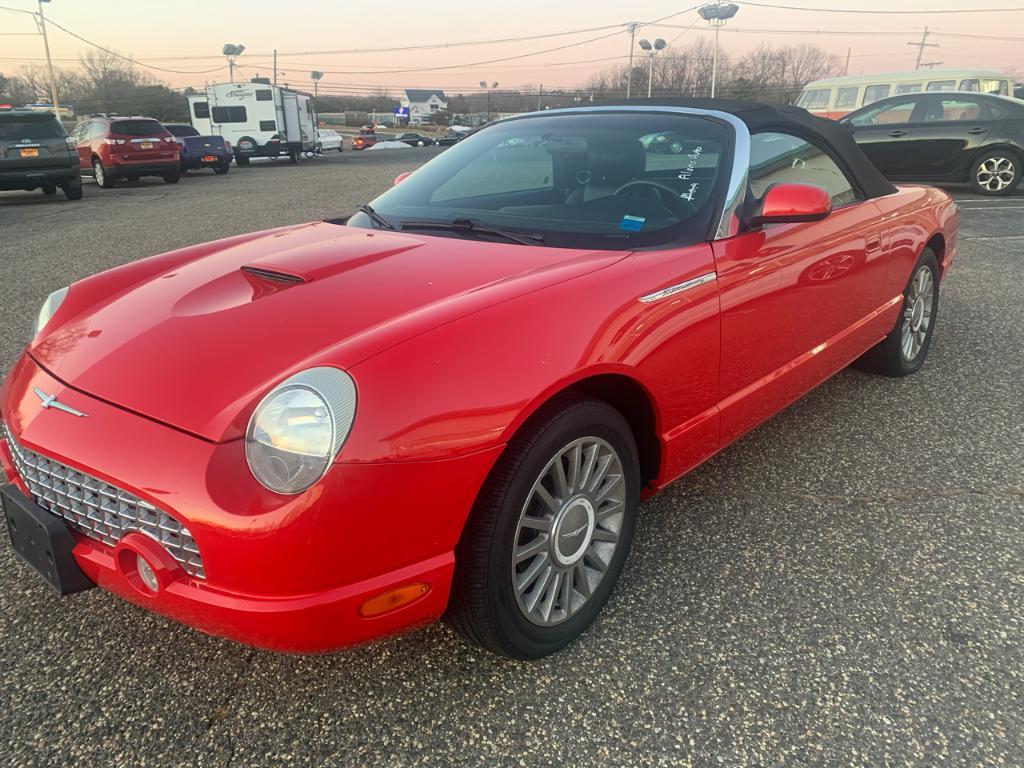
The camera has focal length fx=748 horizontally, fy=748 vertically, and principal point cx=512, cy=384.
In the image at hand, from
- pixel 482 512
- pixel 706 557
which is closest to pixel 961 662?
pixel 706 557

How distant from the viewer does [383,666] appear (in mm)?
2039

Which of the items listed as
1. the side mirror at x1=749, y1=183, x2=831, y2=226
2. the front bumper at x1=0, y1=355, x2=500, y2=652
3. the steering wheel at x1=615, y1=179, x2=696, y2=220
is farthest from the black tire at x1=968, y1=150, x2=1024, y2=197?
the front bumper at x1=0, y1=355, x2=500, y2=652

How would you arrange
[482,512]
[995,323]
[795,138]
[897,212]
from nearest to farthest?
[482,512], [795,138], [897,212], [995,323]

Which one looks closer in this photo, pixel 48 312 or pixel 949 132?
pixel 48 312

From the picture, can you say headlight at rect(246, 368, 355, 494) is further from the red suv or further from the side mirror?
the red suv

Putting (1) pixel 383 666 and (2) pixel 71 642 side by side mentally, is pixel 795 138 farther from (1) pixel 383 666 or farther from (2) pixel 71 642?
(2) pixel 71 642

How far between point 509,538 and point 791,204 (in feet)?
5.08

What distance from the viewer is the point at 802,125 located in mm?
3295

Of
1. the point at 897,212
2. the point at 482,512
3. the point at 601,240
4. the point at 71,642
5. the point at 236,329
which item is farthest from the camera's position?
the point at 897,212

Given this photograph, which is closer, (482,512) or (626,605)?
(482,512)

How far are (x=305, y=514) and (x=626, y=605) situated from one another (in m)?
1.17

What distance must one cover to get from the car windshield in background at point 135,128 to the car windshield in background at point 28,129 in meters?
3.71

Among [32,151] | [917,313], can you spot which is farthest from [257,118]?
[917,313]

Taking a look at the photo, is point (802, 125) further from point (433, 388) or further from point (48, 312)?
point (48, 312)
